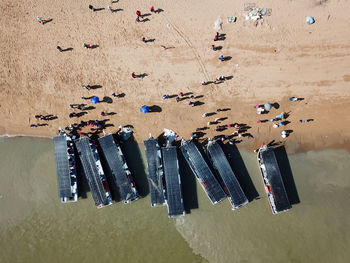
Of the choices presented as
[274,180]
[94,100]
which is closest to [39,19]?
[94,100]

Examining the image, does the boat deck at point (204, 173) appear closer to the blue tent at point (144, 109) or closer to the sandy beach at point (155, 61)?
the sandy beach at point (155, 61)

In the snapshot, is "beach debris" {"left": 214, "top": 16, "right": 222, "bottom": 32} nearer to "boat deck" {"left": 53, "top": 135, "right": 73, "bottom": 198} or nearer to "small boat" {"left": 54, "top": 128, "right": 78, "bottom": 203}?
"small boat" {"left": 54, "top": 128, "right": 78, "bottom": 203}

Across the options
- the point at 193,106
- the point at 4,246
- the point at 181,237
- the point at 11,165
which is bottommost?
the point at 181,237

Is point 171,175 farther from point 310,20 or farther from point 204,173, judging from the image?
point 310,20

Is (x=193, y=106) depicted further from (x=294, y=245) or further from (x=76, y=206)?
(x=294, y=245)

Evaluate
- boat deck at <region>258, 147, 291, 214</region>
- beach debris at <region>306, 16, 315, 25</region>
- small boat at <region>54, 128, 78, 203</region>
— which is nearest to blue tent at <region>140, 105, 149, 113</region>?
small boat at <region>54, 128, 78, 203</region>

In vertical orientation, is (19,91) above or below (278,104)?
above

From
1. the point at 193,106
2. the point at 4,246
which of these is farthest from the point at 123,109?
the point at 4,246

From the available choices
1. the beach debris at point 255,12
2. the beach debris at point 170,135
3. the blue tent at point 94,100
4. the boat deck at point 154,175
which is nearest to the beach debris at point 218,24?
the beach debris at point 255,12
